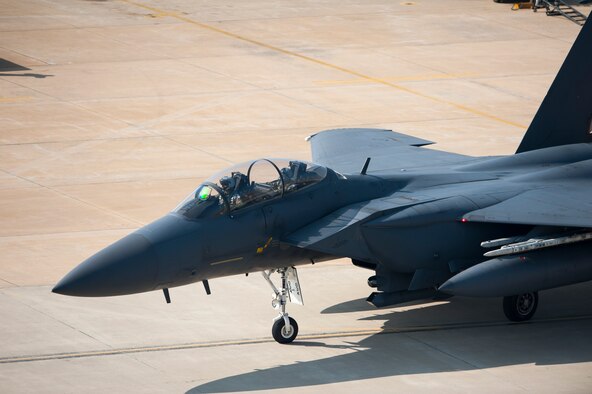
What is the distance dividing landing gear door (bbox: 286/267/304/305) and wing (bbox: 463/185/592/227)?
2.60 metres

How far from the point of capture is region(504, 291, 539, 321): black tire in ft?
57.0

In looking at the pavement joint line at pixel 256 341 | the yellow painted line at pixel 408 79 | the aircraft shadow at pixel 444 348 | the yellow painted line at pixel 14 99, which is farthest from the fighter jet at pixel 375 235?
the yellow painted line at pixel 14 99

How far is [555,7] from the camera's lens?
142 ft

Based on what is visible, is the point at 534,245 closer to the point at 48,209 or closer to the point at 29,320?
A: the point at 29,320

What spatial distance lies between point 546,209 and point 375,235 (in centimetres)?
250

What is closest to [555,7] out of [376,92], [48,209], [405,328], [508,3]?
[508,3]

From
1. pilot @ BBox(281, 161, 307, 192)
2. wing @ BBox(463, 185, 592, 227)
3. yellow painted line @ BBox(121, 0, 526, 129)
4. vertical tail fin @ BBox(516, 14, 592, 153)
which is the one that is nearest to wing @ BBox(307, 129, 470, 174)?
vertical tail fin @ BBox(516, 14, 592, 153)

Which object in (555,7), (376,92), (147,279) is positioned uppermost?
(555,7)

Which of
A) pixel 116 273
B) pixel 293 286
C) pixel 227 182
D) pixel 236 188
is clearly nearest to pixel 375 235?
pixel 293 286

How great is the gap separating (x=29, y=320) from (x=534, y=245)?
24.7 feet

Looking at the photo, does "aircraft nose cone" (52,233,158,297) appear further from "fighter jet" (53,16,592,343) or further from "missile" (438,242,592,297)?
"missile" (438,242,592,297)

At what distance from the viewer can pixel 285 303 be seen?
1659cm

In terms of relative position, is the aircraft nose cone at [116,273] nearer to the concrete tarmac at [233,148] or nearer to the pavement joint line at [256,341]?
the concrete tarmac at [233,148]

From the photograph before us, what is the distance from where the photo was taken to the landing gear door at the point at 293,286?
16781mm
